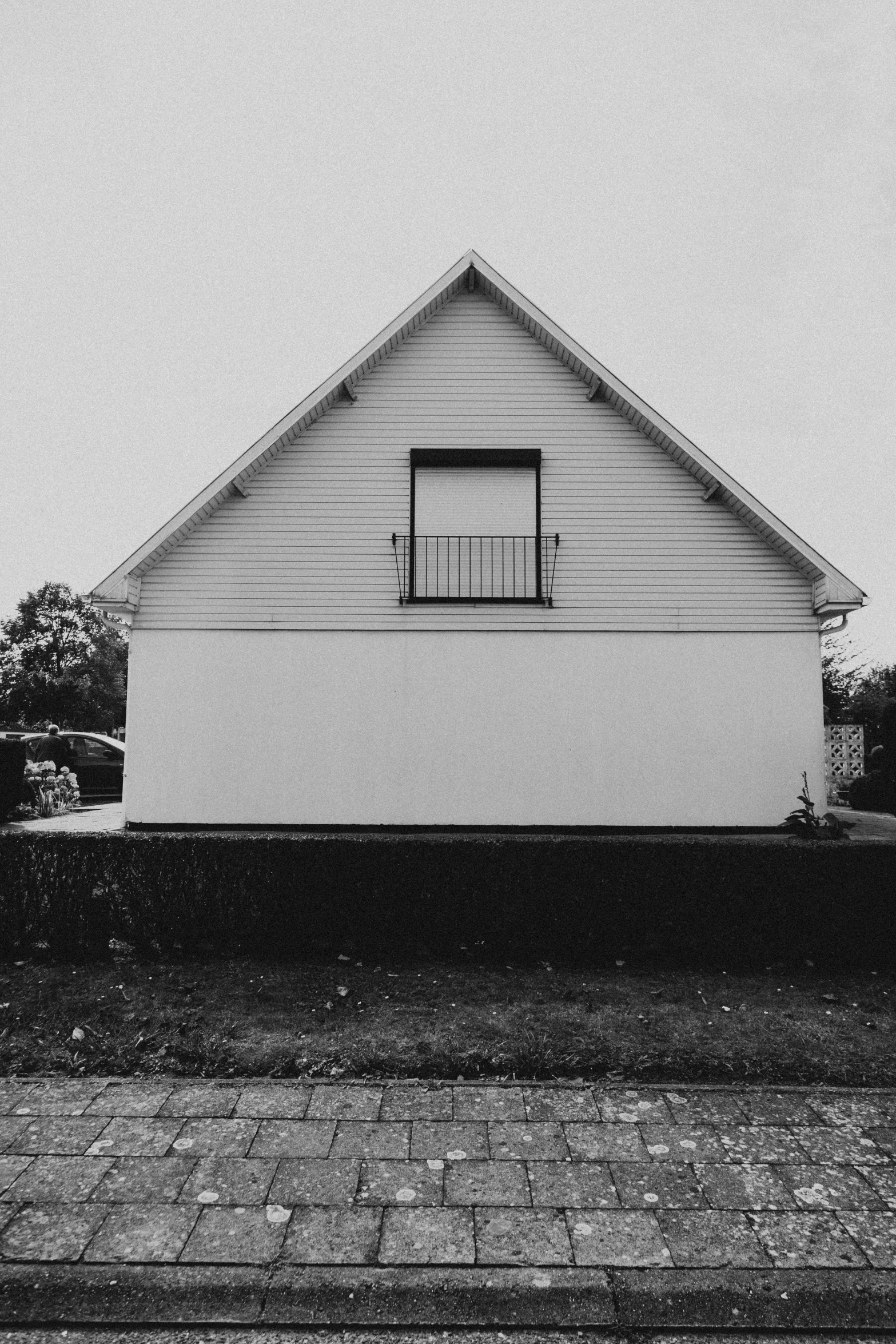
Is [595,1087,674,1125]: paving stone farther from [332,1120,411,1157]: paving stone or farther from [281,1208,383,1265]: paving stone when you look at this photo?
[281,1208,383,1265]: paving stone

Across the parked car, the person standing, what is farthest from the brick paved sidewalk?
the parked car

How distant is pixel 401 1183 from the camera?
3498 mm

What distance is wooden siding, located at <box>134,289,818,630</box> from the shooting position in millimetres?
11875

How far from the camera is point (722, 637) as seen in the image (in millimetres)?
11859

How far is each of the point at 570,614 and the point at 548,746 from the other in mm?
1926

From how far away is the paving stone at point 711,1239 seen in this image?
3033mm

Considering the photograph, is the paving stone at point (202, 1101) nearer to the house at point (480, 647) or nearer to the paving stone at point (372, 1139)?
the paving stone at point (372, 1139)

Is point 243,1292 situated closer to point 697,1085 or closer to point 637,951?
point 697,1085

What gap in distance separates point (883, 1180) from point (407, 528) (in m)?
9.90

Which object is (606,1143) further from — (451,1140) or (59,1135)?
(59,1135)

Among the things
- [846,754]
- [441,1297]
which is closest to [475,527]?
[441,1297]

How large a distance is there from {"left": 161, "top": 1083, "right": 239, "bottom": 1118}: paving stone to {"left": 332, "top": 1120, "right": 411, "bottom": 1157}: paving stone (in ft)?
2.07

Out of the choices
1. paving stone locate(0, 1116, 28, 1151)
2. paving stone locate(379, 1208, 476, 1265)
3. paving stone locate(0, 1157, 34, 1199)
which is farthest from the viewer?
paving stone locate(0, 1116, 28, 1151)

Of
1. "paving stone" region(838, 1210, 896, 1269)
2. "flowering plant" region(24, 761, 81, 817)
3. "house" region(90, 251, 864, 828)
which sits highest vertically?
"house" region(90, 251, 864, 828)
